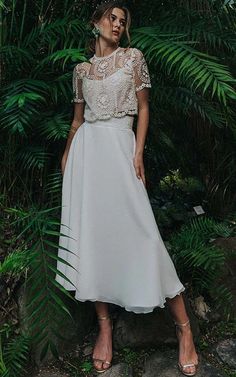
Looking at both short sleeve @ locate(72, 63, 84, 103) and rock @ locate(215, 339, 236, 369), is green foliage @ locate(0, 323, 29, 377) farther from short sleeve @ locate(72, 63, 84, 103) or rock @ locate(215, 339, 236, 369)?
short sleeve @ locate(72, 63, 84, 103)

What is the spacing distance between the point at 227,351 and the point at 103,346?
0.52m

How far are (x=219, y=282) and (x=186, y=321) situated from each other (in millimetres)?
466

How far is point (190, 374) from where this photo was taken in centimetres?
164

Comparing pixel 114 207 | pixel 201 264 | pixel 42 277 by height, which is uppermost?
pixel 114 207

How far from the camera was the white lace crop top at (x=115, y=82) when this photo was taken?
158 centimetres

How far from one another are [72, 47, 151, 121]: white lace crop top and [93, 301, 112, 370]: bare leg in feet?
2.48

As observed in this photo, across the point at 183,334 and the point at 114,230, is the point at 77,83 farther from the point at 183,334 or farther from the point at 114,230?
the point at 183,334

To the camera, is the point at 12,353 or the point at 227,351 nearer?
the point at 12,353

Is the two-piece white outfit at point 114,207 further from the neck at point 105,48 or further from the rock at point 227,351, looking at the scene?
the rock at point 227,351

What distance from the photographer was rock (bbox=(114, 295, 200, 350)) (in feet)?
5.85

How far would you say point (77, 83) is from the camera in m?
1.71

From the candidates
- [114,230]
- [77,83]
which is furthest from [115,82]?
[114,230]

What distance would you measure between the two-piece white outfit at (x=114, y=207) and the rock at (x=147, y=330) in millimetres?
215

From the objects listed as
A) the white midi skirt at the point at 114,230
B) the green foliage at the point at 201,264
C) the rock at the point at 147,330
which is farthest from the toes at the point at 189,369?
the green foliage at the point at 201,264
